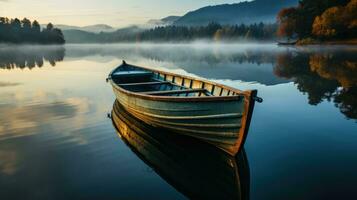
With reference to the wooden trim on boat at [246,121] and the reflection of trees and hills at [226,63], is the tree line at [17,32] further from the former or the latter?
the wooden trim on boat at [246,121]

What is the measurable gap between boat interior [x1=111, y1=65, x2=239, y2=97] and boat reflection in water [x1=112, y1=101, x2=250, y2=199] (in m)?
2.43

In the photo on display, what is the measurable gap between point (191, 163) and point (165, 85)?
30.1ft

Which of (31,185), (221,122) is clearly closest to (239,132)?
(221,122)

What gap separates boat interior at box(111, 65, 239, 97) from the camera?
15023mm

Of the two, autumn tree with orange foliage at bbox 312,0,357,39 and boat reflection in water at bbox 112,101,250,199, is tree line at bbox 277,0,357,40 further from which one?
boat reflection in water at bbox 112,101,250,199

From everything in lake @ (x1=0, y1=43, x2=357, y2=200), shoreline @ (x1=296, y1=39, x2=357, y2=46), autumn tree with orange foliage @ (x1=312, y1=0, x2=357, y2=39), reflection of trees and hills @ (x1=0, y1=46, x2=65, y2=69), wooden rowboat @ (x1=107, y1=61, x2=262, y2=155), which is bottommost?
reflection of trees and hills @ (x1=0, y1=46, x2=65, y2=69)

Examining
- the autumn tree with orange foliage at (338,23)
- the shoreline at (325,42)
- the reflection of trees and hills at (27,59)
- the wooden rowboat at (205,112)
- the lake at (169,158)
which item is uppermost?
the autumn tree with orange foliage at (338,23)

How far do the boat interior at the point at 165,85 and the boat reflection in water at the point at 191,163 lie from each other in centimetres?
243

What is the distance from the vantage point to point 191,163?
11.2 metres

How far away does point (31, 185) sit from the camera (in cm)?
973

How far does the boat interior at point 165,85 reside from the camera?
15.0m

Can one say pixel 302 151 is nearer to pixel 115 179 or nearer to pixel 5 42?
pixel 115 179

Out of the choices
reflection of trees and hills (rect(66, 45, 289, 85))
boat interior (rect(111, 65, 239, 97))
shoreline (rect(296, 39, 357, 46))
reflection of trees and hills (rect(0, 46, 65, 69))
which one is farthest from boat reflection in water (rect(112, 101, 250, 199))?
shoreline (rect(296, 39, 357, 46))

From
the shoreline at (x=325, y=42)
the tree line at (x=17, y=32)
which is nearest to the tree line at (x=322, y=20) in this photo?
the shoreline at (x=325, y=42)
